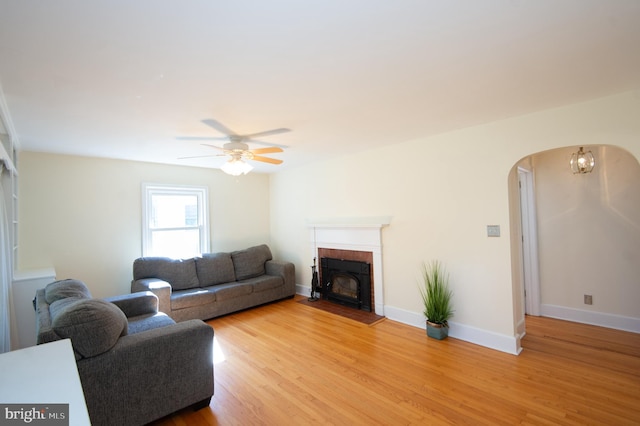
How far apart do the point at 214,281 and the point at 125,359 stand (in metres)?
2.71

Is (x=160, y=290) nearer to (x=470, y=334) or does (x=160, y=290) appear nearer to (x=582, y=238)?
(x=470, y=334)

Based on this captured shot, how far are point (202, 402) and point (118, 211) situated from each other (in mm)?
3230

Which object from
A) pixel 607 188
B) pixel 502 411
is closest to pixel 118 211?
pixel 502 411

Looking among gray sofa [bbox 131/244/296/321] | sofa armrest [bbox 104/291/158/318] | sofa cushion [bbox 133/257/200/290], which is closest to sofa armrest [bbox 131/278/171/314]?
gray sofa [bbox 131/244/296/321]

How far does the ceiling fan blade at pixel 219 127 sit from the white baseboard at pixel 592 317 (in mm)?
4537

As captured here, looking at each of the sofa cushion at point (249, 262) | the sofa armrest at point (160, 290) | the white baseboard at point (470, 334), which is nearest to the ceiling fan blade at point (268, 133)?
the sofa armrest at point (160, 290)

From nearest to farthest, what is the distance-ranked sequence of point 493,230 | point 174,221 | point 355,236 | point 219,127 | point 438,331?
point 219,127 < point 493,230 < point 438,331 < point 355,236 < point 174,221

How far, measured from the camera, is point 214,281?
450 centimetres

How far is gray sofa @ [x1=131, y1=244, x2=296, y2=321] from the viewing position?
3.79 meters

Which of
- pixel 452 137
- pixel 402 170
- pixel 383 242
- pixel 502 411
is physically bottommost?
pixel 502 411

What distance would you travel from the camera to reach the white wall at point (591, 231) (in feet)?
10.5

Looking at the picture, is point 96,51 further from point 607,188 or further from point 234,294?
point 607,188

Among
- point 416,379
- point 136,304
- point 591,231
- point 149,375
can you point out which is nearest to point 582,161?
point 591,231

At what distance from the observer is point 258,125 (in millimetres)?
2807
